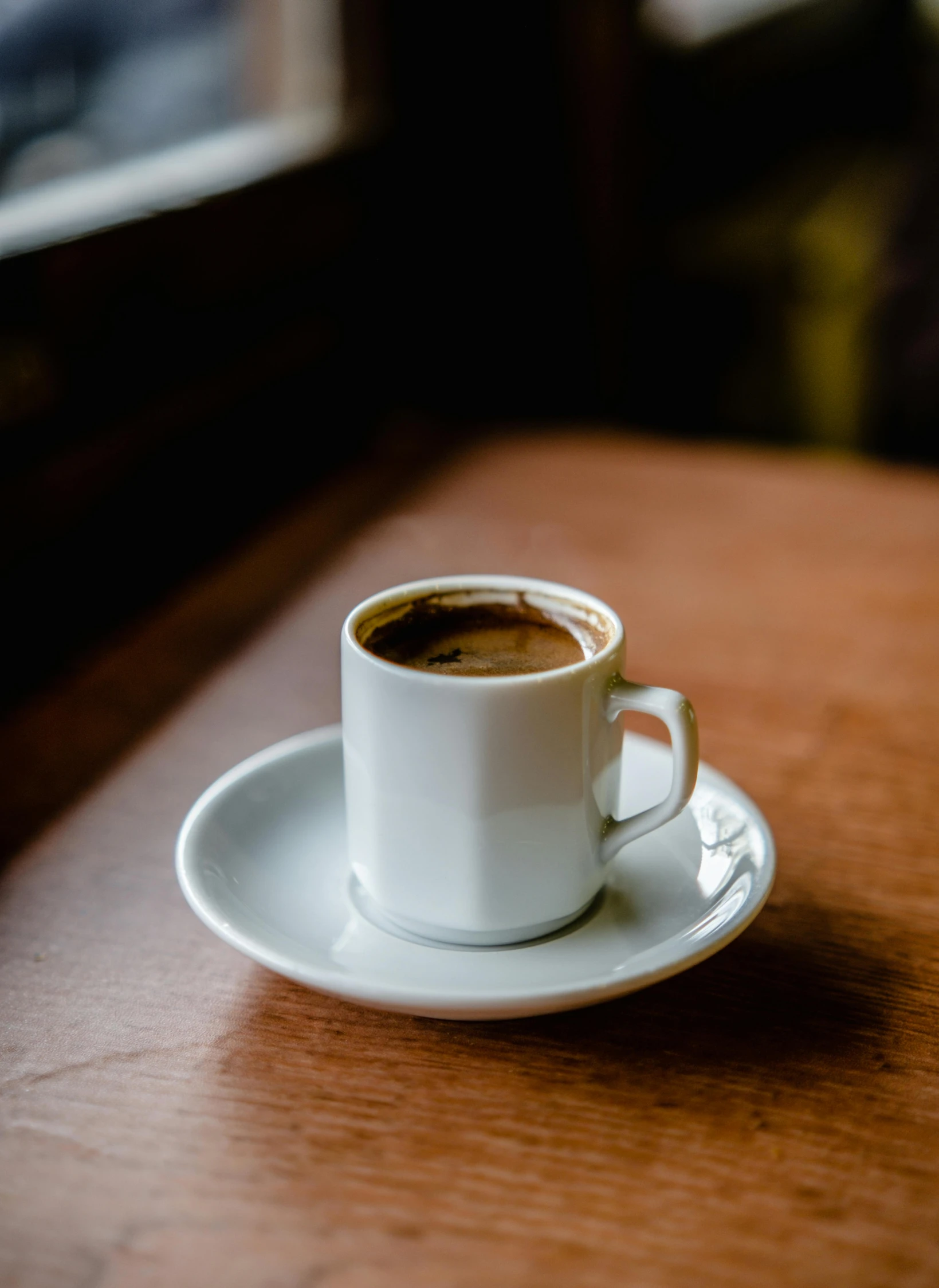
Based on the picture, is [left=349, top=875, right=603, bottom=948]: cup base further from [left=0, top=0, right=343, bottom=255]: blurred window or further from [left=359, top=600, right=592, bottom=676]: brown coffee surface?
[left=0, top=0, right=343, bottom=255]: blurred window

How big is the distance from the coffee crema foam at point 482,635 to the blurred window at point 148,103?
53 centimetres

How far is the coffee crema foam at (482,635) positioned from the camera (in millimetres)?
471

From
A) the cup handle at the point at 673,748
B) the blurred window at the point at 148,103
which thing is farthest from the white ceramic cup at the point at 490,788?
the blurred window at the point at 148,103

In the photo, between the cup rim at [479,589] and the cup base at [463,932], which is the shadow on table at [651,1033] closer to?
the cup base at [463,932]

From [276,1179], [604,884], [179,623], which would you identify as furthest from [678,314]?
[276,1179]

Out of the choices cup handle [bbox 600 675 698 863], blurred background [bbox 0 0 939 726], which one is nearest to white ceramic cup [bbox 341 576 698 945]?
cup handle [bbox 600 675 698 863]

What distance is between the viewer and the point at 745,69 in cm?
228

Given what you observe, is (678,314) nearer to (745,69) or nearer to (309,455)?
(745,69)

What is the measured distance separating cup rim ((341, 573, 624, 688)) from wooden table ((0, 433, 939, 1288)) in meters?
0.13

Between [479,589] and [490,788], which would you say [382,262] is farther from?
[490,788]

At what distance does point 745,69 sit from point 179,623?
6.54 ft

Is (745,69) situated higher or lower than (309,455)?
higher

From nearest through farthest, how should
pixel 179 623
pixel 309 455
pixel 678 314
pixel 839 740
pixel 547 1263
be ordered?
pixel 547 1263 < pixel 839 740 < pixel 179 623 < pixel 309 455 < pixel 678 314

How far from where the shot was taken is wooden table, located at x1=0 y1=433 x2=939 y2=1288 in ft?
1.12
